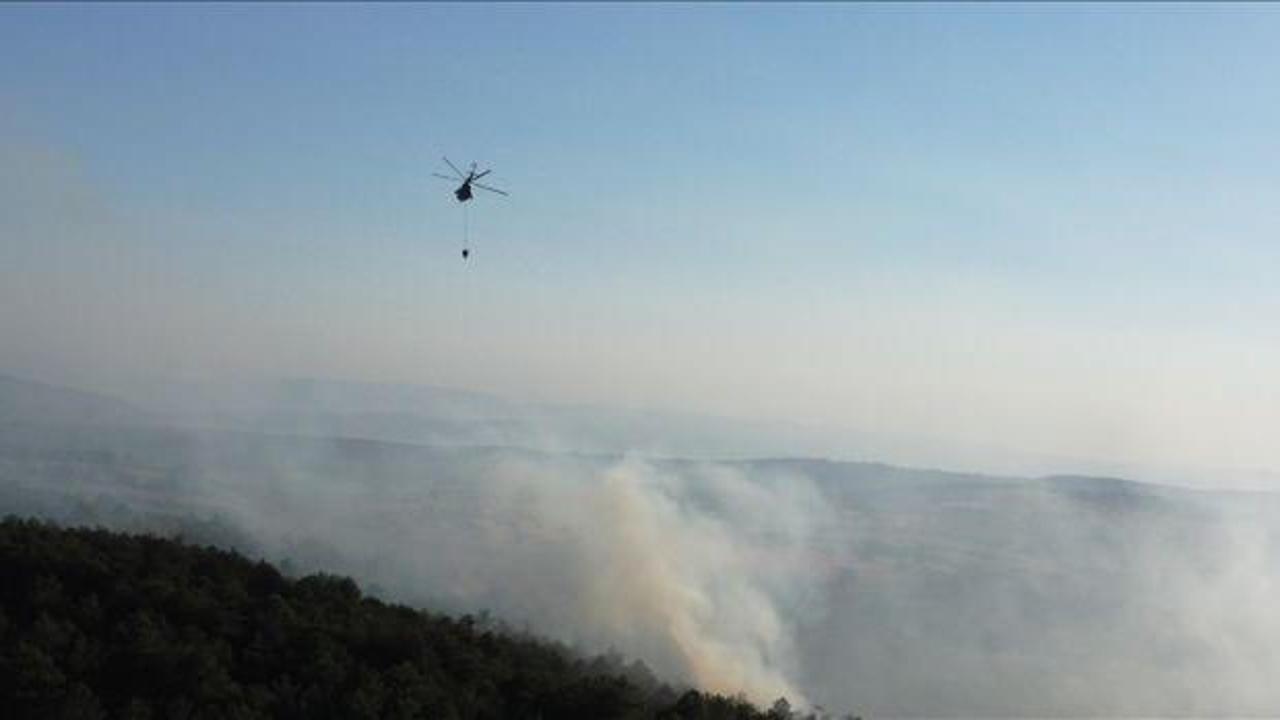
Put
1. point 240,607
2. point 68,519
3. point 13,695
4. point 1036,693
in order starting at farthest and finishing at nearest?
point 68,519 → point 1036,693 → point 240,607 → point 13,695

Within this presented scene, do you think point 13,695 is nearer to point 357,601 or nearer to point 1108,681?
point 357,601

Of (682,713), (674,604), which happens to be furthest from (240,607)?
(674,604)

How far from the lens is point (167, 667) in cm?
3375

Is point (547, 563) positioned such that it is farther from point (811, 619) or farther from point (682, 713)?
point (682, 713)

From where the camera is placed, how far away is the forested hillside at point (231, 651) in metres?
32.8

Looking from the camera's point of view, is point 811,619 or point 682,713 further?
point 811,619

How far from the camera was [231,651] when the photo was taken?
36688 mm

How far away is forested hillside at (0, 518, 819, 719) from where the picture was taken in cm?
3284

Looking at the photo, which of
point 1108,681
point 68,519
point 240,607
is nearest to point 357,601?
point 240,607

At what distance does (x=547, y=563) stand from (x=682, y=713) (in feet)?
509

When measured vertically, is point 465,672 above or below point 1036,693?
above

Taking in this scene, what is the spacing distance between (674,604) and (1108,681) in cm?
5704

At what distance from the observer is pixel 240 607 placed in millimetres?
41344

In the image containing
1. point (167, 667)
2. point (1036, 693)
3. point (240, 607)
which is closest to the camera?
point (167, 667)
